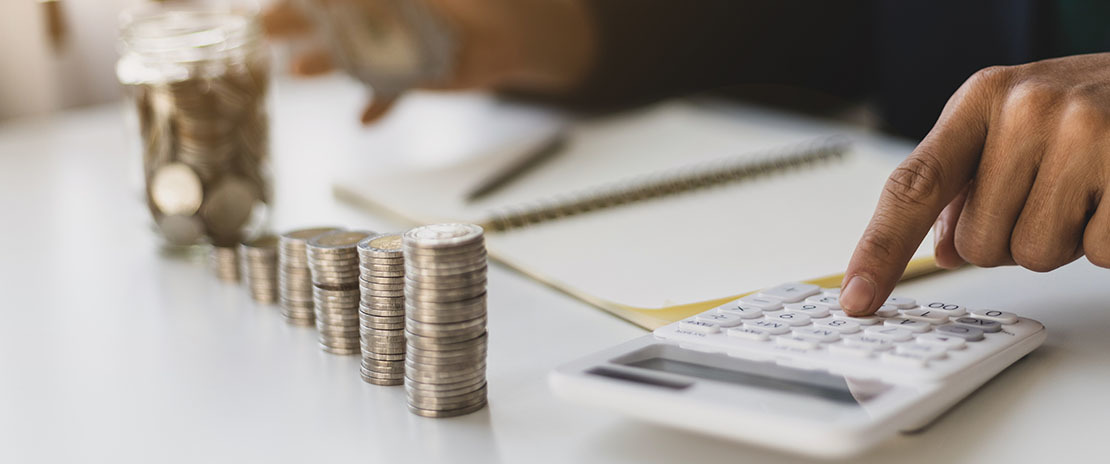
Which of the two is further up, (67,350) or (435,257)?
(435,257)

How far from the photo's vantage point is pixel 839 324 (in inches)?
20.3

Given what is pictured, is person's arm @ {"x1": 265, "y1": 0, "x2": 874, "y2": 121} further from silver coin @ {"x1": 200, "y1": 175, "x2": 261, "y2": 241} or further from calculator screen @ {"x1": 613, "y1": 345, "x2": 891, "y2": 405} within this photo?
calculator screen @ {"x1": 613, "y1": 345, "x2": 891, "y2": 405}

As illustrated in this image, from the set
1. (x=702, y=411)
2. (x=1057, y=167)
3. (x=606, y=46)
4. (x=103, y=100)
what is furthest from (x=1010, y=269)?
(x=103, y=100)

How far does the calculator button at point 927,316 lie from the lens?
0.52 meters

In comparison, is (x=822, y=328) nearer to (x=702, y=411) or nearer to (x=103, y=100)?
(x=702, y=411)

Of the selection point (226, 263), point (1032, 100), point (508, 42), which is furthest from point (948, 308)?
point (508, 42)

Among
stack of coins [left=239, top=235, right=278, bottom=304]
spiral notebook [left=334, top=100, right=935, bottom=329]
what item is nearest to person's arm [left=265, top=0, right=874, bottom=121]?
spiral notebook [left=334, top=100, right=935, bottom=329]

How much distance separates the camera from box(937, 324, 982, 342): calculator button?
1.62ft

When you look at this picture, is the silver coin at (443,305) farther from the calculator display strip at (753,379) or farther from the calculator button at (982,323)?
the calculator button at (982,323)

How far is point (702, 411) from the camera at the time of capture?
16.6 inches

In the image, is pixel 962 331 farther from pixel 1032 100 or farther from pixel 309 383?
pixel 309 383

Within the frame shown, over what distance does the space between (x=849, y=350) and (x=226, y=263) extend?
1.55ft

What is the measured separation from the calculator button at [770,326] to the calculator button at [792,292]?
5 cm

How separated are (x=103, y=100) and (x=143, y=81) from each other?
102 cm
